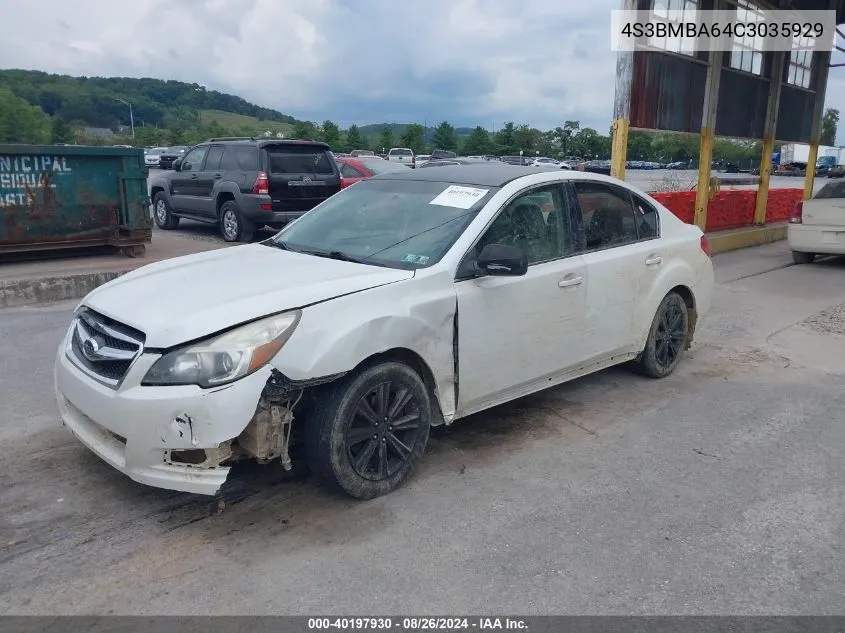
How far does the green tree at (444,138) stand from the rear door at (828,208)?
6211 cm

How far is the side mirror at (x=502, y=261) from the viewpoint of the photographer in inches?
156

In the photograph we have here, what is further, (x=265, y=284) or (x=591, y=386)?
(x=591, y=386)

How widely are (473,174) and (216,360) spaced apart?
92.3 inches

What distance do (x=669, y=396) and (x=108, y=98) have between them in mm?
96993

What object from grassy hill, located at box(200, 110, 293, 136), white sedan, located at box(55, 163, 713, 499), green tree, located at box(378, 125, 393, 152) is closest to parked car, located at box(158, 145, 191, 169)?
white sedan, located at box(55, 163, 713, 499)

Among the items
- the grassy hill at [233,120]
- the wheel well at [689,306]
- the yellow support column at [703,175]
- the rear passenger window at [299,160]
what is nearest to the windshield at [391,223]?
the wheel well at [689,306]

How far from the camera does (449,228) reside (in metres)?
4.25

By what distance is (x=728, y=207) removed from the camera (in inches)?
595

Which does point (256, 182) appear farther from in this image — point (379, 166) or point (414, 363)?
point (414, 363)

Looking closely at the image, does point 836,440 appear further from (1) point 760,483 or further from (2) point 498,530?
(2) point 498,530

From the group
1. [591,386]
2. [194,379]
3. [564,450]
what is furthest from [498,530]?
[591,386]

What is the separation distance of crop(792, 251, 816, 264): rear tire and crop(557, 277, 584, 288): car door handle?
9511 millimetres

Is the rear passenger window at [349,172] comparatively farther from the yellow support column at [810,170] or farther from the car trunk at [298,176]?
the yellow support column at [810,170]

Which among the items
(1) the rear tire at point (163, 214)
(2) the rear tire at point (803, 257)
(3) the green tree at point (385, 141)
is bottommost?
(2) the rear tire at point (803, 257)
